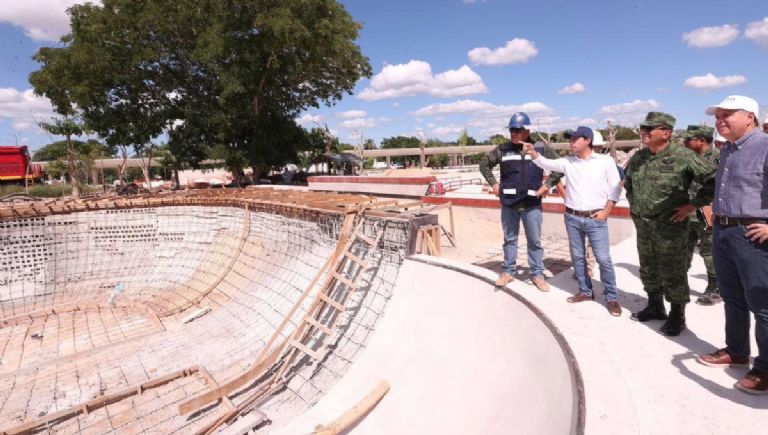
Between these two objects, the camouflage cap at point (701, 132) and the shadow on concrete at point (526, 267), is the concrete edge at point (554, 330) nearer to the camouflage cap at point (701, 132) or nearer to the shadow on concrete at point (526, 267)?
the shadow on concrete at point (526, 267)

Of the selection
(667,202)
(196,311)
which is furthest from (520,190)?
(196,311)

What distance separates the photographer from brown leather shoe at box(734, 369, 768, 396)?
8.43 feet

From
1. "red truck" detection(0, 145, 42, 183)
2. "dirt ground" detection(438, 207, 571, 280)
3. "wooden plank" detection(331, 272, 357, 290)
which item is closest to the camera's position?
"wooden plank" detection(331, 272, 357, 290)

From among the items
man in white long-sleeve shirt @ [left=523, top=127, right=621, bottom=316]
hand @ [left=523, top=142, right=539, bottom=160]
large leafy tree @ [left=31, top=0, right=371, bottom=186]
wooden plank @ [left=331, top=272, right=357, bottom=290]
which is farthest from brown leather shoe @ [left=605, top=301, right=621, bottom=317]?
large leafy tree @ [left=31, top=0, right=371, bottom=186]

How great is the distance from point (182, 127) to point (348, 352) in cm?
2369

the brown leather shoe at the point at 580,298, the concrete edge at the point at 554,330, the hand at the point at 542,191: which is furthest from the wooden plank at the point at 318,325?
the hand at the point at 542,191

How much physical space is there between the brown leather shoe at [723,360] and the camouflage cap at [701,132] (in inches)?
111

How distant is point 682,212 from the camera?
334cm

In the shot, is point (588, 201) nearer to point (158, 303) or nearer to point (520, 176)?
point (520, 176)

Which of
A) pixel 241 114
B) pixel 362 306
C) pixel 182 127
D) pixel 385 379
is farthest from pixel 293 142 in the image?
pixel 385 379

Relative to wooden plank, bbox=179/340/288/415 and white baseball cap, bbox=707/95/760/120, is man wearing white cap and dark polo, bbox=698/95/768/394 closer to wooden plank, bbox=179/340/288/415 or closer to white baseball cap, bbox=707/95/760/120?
white baseball cap, bbox=707/95/760/120

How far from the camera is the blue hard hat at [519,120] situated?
179 inches

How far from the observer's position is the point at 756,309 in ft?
8.46

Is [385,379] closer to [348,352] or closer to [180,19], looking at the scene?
[348,352]
